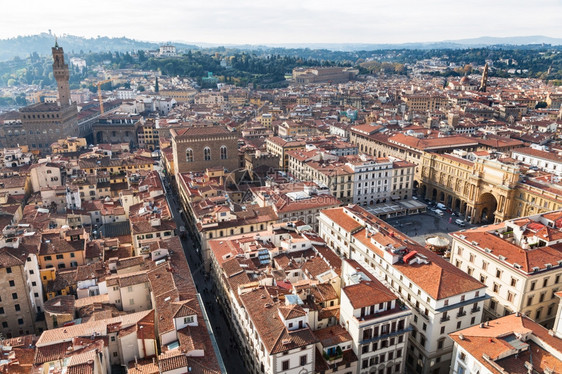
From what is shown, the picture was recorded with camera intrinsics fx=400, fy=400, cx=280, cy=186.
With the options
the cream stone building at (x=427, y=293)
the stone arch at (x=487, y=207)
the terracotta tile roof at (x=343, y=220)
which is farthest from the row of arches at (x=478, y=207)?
the cream stone building at (x=427, y=293)

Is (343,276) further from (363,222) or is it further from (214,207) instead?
(214,207)

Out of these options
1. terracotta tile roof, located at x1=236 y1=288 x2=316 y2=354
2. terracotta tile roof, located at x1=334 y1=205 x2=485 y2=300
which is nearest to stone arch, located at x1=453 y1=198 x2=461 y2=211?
terracotta tile roof, located at x1=334 y1=205 x2=485 y2=300

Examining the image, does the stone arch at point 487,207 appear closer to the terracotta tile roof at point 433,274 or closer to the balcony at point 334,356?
the terracotta tile roof at point 433,274

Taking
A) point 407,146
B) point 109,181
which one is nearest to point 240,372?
point 109,181

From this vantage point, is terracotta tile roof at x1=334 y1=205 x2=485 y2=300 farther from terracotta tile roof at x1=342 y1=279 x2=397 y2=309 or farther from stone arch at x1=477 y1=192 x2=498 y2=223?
stone arch at x1=477 y1=192 x2=498 y2=223

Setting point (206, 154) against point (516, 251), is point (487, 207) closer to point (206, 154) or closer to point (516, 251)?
point (516, 251)
